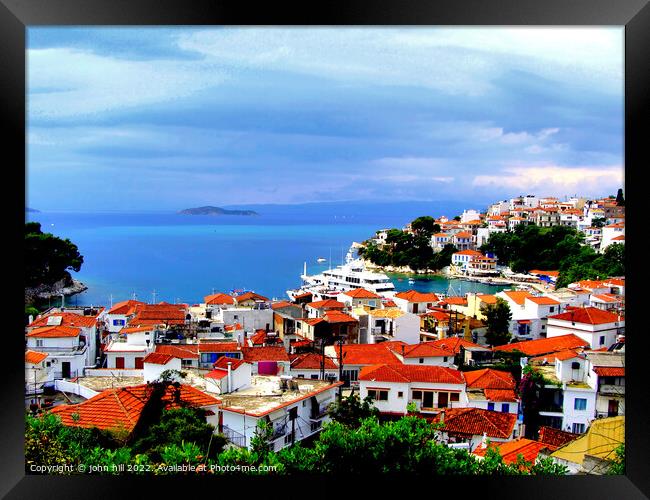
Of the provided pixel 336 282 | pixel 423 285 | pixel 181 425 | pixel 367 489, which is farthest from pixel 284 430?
pixel 423 285

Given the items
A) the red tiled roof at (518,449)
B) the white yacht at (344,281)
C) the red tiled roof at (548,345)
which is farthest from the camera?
the white yacht at (344,281)

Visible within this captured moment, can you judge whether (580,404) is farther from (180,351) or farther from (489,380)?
(180,351)

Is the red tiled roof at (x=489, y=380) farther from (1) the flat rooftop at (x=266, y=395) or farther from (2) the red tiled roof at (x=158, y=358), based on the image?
(2) the red tiled roof at (x=158, y=358)

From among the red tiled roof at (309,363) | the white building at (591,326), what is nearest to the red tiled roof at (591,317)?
the white building at (591,326)

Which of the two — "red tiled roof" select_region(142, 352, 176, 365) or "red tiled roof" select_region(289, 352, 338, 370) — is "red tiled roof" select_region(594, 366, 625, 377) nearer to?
"red tiled roof" select_region(289, 352, 338, 370)

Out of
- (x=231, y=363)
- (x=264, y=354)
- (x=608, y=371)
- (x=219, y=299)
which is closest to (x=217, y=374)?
(x=231, y=363)

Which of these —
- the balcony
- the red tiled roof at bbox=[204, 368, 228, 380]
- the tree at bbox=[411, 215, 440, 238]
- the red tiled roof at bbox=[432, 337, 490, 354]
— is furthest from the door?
the tree at bbox=[411, 215, 440, 238]

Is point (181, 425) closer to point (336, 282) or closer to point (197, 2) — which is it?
point (197, 2)
